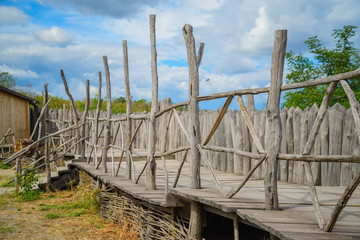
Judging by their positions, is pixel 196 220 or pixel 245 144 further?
pixel 245 144

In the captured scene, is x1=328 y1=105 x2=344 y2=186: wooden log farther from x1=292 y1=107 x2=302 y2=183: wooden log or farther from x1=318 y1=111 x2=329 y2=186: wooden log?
x1=292 y1=107 x2=302 y2=183: wooden log

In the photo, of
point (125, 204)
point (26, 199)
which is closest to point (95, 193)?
point (125, 204)

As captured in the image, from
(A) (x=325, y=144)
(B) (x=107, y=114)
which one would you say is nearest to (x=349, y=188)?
(A) (x=325, y=144)

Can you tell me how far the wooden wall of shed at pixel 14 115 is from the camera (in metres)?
20.7

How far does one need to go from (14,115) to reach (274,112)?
65.6 feet

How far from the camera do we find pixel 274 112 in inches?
151

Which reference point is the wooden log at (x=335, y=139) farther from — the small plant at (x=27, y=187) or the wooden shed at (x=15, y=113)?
the wooden shed at (x=15, y=113)

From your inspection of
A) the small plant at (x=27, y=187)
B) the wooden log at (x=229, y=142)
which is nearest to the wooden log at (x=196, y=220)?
the wooden log at (x=229, y=142)

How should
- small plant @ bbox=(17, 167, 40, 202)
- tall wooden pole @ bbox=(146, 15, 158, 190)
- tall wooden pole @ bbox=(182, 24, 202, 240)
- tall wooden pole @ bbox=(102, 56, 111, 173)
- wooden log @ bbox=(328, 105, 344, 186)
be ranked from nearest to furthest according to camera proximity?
1. tall wooden pole @ bbox=(182, 24, 202, 240)
2. wooden log @ bbox=(328, 105, 344, 186)
3. tall wooden pole @ bbox=(146, 15, 158, 190)
4. tall wooden pole @ bbox=(102, 56, 111, 173)
5. small plant @ bbox=(17, 167, 40, 202)

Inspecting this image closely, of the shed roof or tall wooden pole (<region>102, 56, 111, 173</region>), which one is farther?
the shed roof

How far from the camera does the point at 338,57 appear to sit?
47.1 ft

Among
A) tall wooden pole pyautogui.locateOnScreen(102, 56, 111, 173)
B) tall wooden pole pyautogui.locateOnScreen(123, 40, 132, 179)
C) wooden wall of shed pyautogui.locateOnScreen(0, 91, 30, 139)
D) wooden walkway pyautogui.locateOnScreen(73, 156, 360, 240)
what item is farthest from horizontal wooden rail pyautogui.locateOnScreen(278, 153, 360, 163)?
wooden wall of shed pyautogui.locateOnScreen(0, 91, 30, 139)

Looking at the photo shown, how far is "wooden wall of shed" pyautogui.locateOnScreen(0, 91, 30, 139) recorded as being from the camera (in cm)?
2073

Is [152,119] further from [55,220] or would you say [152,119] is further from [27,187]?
[27,187]
